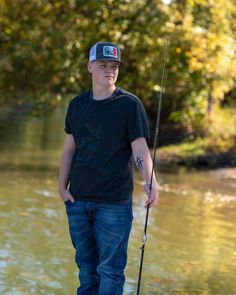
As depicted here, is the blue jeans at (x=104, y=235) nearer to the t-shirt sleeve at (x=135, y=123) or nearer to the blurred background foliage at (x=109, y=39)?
the t-shirt sleeve at (x=135, y=123)

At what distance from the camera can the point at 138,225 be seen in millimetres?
9805

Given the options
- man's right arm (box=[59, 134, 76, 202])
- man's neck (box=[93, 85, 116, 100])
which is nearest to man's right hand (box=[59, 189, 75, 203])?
man's right arm (box=[59, 134, 76, 202])

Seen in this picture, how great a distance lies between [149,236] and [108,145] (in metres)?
4.49

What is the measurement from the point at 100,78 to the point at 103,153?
20.8 inches

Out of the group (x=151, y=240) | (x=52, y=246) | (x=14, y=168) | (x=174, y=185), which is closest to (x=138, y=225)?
(x=151, y=240)

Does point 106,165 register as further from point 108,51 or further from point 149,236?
point 149,236

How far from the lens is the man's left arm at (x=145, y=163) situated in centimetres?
487

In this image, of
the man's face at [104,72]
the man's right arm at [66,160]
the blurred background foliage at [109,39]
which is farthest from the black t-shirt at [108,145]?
the blurred background foliage at [109,39]

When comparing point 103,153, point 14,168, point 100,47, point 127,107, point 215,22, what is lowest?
point 14,168

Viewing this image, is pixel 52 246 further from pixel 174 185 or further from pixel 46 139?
pixel 46 139

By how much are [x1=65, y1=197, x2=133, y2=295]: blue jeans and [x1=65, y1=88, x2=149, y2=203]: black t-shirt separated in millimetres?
78

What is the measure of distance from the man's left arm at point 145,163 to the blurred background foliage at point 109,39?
10558 mm

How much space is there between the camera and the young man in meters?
4.89

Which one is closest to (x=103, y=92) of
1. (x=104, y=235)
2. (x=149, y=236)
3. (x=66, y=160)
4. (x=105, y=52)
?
(x=105, y=52)
